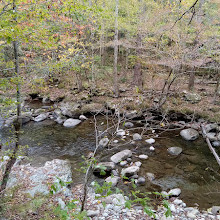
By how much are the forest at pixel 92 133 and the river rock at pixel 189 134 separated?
5 cm

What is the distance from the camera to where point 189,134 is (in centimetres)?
885

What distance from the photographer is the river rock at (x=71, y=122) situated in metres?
10.3

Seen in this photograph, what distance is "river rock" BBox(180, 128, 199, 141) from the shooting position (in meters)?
8.73

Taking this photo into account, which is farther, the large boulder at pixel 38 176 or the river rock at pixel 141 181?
the river rock at pixel 141 181

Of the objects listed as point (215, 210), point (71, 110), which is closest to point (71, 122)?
point (71, 110)

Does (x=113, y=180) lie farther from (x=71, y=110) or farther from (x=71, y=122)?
(x=71, y=110)

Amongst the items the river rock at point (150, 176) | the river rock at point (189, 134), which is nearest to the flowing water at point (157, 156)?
the river rock at point (150, 176)

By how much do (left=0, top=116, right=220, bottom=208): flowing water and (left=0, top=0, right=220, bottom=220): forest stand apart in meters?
0.04

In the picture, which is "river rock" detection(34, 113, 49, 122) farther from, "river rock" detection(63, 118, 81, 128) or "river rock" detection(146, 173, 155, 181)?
"river rock" detection(146, 173, 155, 181)

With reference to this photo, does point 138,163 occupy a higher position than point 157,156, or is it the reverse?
point 138,163

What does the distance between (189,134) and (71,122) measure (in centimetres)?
640

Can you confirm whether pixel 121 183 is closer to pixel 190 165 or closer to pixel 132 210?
pixel 132 210

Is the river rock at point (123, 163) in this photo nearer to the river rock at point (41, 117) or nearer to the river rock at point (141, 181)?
the river rock at point (141, 181)

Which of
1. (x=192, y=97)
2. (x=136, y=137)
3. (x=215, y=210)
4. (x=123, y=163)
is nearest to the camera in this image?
(x=215, y=210)
